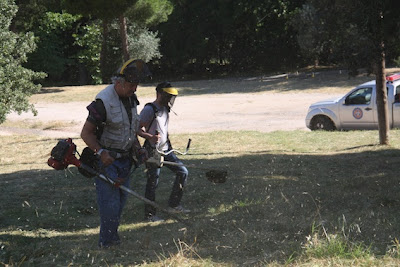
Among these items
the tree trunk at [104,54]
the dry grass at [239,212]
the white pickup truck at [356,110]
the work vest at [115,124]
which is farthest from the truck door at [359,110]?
the tree trunk at [104,54]

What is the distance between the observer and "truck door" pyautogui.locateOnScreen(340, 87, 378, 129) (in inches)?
649

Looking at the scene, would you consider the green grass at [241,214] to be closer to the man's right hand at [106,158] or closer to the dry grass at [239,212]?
the dry grass at [239,212]

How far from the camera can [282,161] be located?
11461 mm

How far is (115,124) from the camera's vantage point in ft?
19.2

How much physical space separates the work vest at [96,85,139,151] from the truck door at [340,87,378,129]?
11685 mm

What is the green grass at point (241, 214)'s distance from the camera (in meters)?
5.11

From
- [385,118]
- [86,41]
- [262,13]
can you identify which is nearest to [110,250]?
[385,118]

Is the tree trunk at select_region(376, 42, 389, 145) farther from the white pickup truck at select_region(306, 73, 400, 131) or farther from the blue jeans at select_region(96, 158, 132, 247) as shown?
the blue jeans at select_region(96, 158, 132, 247)

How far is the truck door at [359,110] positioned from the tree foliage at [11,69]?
8353 millimetres

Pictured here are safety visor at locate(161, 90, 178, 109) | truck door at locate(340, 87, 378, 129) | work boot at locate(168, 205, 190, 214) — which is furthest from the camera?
truck door at locate(340, 87, 378, 129)

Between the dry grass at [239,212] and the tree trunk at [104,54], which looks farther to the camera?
the tree trunk at [104,54]

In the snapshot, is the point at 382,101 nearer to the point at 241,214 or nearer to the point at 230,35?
the point at 241,214

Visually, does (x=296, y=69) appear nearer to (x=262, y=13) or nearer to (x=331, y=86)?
(x=262, y=13)

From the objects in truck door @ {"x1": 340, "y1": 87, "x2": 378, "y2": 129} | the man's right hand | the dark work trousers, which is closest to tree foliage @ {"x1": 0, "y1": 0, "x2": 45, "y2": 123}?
the dark work trousers
